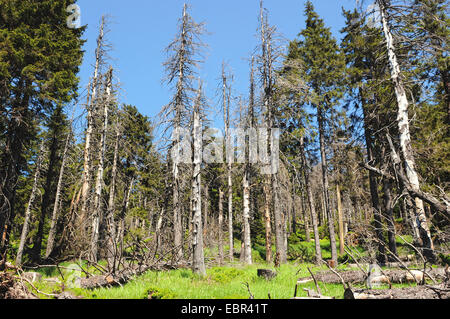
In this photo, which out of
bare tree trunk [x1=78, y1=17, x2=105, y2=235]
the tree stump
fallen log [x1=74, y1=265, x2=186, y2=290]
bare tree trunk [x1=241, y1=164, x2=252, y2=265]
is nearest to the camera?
fallen log [x1=74, y1=265, x2=186, y2=290]

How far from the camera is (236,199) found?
96.4ft

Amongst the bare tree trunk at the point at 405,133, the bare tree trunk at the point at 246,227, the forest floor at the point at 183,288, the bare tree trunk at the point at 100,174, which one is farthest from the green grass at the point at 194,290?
the bare tree trunk at the point at 246,227

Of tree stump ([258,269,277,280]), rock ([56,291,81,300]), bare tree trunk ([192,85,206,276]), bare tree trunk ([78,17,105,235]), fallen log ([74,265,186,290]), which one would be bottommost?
tree stump ([258,269,277,280])

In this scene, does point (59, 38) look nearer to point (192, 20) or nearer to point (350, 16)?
point (192, 20)

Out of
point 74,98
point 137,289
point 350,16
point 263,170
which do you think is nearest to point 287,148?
point 263,170

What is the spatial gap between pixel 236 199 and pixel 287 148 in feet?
34.7

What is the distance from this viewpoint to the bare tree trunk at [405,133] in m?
6.91

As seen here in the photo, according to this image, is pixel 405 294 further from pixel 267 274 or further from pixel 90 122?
pixel 90 122

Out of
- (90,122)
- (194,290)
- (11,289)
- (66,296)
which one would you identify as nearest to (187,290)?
(194,290)

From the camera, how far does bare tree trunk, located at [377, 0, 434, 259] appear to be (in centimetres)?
691

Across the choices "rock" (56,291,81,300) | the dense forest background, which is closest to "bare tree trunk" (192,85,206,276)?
the dense forest background

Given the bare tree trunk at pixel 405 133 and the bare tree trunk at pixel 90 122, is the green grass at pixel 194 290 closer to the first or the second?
the bare tree trunk at pixel 405 133

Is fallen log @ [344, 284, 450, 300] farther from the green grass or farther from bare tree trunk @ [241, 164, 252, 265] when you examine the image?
bare tree trunk @ [241, 164, 252, 265]

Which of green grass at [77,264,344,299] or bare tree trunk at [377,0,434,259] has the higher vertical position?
bare tree trunk at [377,0,434,259]
